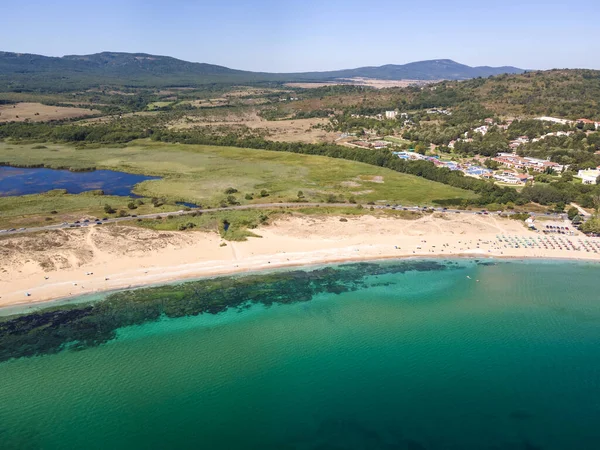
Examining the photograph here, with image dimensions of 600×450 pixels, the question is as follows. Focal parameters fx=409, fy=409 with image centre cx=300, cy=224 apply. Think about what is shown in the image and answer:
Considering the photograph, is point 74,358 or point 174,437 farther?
point 74,358

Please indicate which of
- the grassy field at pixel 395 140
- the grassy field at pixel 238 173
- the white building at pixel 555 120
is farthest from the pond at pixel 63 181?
the white building at pixel 555 120

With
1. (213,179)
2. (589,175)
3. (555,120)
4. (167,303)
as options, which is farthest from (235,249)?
(555,120)

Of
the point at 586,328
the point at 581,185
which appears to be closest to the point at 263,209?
the point at 586,328

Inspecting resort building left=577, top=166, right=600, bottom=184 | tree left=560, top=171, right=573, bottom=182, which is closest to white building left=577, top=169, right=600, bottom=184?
resort building left=577, top=166, right=600, bottom=184

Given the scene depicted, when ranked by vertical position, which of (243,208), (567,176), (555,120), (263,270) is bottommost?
(567,176)

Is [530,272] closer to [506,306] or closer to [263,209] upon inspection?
[506,306]

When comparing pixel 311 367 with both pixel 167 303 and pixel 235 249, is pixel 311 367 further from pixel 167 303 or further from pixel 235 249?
pixel 235 249
